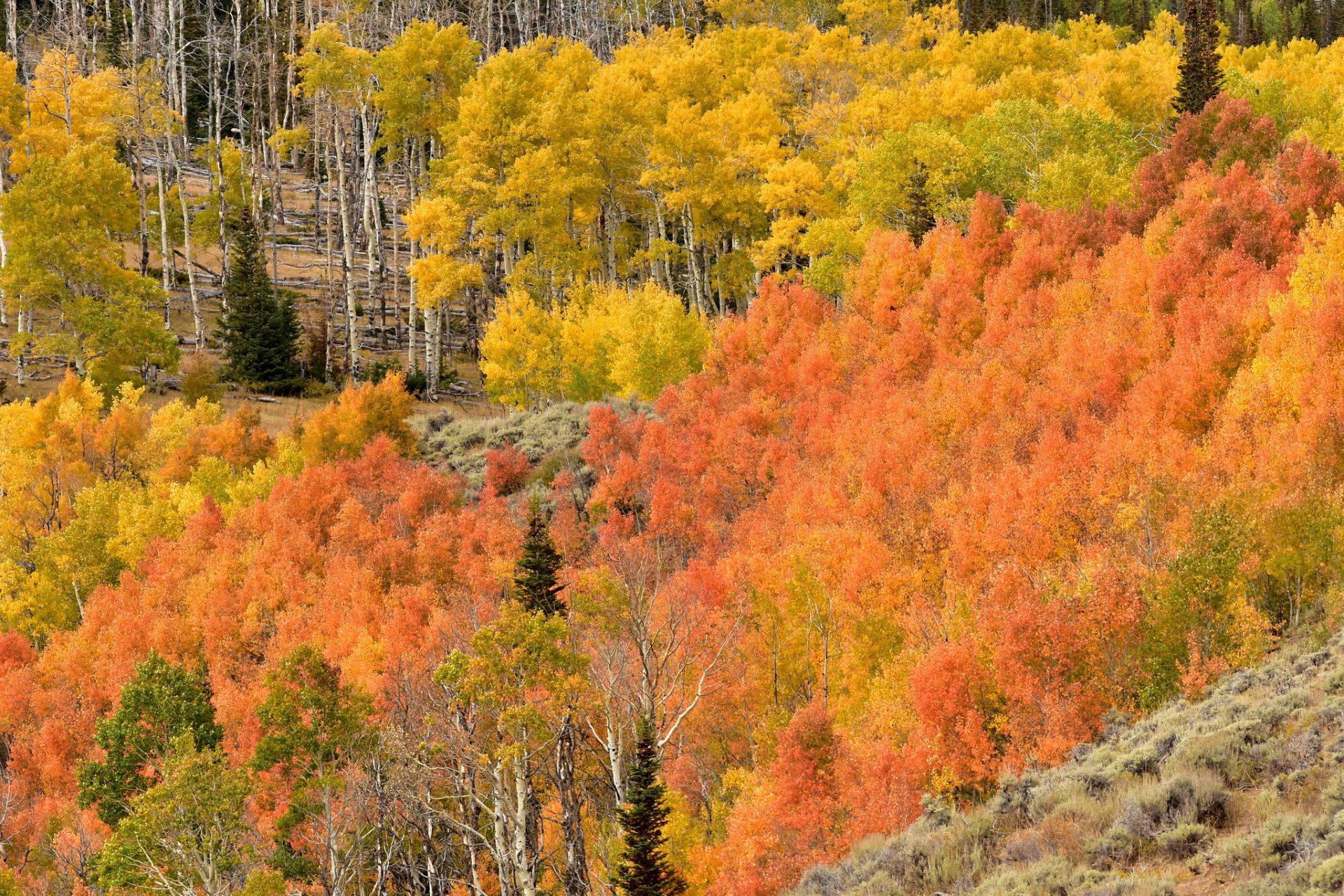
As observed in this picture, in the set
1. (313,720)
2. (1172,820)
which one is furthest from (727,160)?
(1172,820)

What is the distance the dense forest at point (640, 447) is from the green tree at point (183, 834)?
0.13 meters

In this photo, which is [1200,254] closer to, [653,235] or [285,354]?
[653,235]

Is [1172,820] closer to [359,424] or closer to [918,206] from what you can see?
[359,424]

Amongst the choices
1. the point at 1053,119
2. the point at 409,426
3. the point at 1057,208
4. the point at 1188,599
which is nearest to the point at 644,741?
the point at 1188,599

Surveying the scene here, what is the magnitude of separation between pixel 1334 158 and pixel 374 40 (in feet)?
172

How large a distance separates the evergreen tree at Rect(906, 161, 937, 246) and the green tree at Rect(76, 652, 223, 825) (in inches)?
1647

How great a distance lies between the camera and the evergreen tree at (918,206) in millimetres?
63531

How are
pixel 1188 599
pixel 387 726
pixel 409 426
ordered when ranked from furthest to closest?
pixel 409 426
pixel 1188 599
pixel 387 726

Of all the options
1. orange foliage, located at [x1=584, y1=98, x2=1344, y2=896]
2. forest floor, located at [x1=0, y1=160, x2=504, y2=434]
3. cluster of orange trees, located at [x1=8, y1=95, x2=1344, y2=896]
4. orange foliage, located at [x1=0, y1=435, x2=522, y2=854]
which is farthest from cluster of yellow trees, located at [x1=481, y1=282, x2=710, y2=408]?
orange foliage, located at [x1=0, y1=435, x2=522, y2=854]

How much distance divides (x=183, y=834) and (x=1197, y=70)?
62019mm

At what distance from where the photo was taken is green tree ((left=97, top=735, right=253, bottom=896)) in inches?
1066

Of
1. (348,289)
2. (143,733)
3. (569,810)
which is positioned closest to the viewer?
(569,810)

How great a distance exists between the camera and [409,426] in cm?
6200

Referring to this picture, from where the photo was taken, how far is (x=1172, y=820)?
64.4ft
